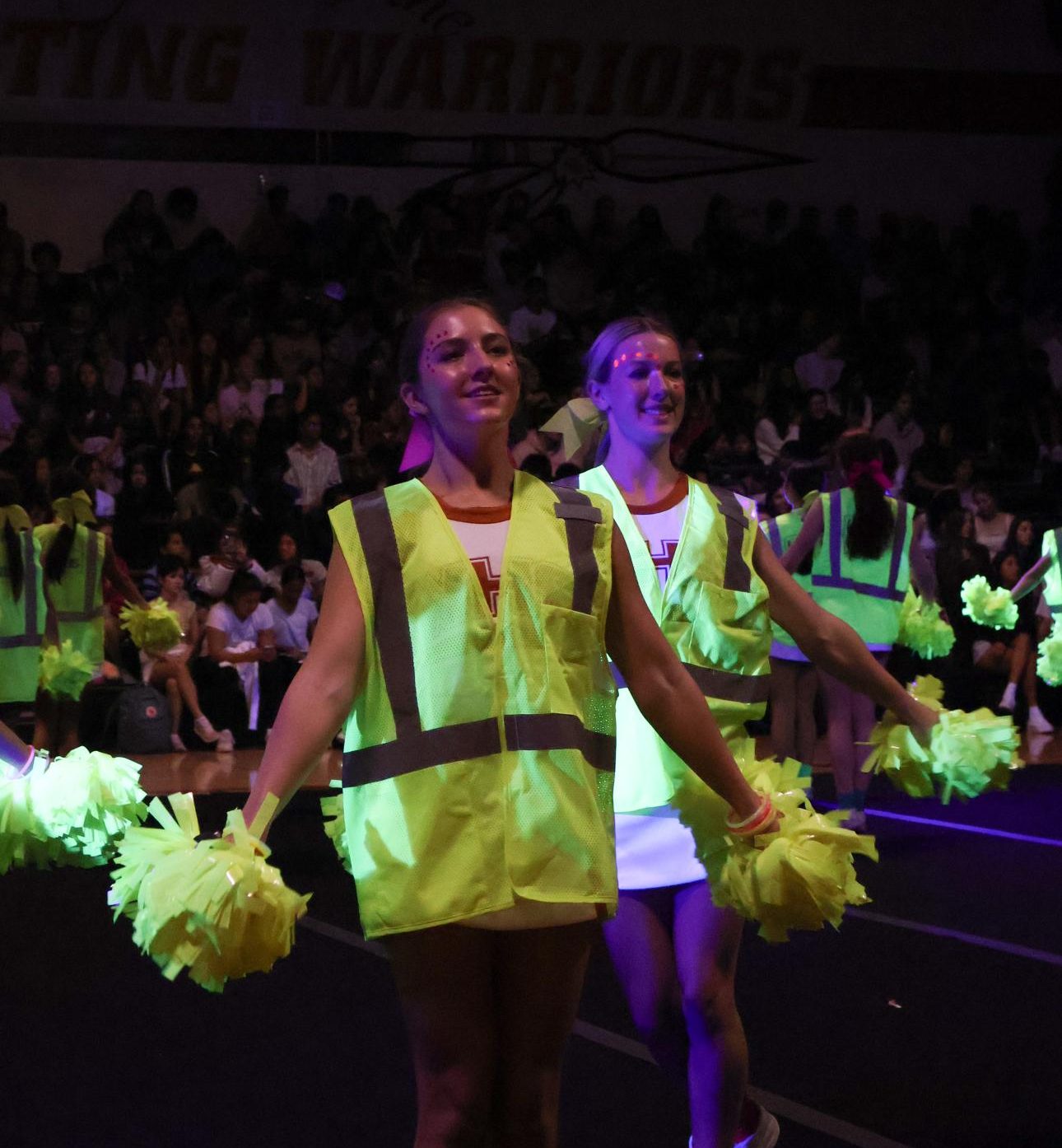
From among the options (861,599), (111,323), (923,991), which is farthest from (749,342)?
(923,991)

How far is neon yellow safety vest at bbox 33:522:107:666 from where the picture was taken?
8672mm

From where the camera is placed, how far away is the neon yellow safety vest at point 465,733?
8.32ft

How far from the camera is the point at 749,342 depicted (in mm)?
14906

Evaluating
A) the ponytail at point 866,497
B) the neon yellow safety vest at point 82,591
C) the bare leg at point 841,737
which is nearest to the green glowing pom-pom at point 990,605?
the ponytail at point 866,497

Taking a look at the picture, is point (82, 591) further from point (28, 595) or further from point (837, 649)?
point (837, 649)

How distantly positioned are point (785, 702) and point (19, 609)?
11.4 ft

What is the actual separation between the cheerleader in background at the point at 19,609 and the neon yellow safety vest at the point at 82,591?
507mm

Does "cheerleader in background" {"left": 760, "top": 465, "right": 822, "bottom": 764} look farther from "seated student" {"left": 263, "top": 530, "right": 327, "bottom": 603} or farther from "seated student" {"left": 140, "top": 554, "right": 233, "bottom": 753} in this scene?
"seated student" {"left": 263, "top": 530, "right": 327, "bottom": 603}

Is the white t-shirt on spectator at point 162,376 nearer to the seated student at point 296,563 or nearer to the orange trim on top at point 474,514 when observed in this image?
the seated student at point 296,563

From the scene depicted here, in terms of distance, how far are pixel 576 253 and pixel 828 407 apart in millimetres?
2795

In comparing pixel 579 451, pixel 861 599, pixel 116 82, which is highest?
pixel 116 82

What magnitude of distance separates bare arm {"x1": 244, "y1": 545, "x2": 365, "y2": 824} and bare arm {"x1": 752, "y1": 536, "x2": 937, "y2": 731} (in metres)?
1.07

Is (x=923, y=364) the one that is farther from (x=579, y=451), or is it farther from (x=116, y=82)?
(x=579, y=451)

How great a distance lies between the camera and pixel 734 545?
3.55m
